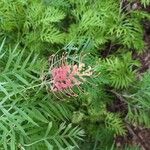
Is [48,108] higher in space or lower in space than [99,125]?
higher

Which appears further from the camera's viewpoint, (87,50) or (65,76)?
(87,50)

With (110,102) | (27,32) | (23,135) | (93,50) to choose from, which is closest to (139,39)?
(93,50)

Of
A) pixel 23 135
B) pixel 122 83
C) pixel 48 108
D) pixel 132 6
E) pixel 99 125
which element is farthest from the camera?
pixel 132 6

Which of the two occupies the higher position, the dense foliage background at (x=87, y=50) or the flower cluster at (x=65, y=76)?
the flower cluster at (x=65, y=76)

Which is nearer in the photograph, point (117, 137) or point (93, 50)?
point (93, 50)

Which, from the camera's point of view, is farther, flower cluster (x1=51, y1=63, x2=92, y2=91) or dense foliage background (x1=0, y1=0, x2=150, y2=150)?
dense foliage background (x1=0, y1=0, x2=150, y2=150)

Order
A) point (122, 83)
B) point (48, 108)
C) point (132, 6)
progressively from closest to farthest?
point (48, 108), point (122, 83), point (132, 6)

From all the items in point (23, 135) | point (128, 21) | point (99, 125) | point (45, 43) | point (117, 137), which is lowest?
point (117, 137)

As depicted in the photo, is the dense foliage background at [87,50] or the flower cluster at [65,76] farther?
the dense foliage background at [87,50]

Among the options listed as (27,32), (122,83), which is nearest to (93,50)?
(122,83)

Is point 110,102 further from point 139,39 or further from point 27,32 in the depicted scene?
point 27,32

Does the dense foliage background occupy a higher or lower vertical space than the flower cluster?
lower
